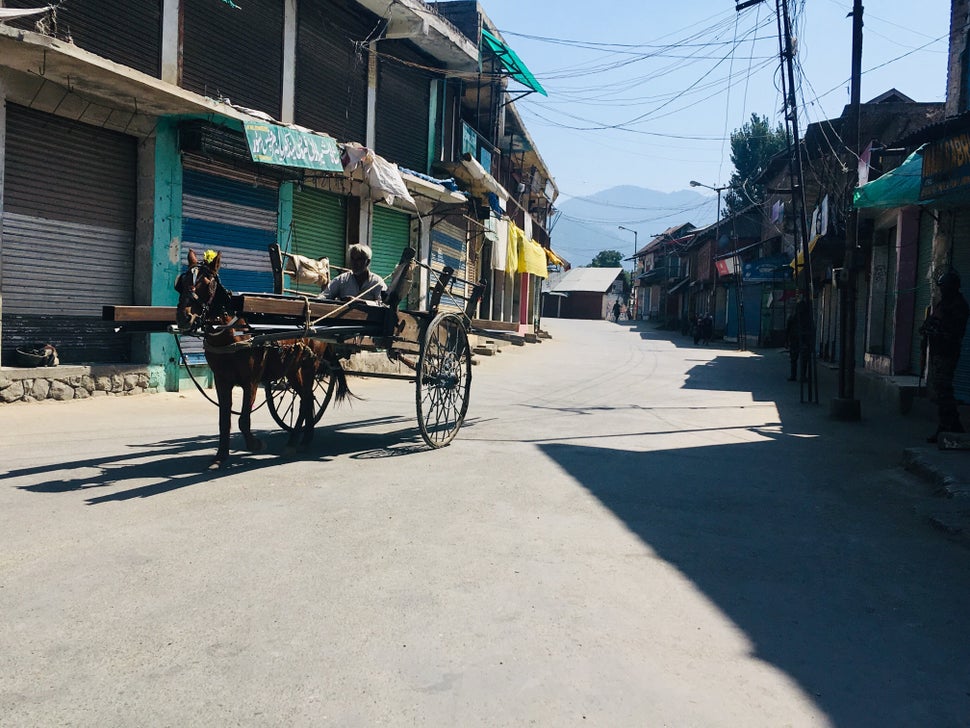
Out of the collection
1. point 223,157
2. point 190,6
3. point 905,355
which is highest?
point 190,6

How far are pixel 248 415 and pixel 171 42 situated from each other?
24.9 ft

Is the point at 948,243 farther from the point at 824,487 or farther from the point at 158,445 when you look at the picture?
the point at 158,445

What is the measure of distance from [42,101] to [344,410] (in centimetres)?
556

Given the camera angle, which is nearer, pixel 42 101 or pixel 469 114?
pixel 42 101

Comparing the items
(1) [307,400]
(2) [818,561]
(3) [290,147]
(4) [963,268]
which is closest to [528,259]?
(3) [290,147]

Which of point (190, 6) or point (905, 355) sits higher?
point (190, 6)

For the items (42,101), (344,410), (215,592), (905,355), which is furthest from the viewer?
(905,355)

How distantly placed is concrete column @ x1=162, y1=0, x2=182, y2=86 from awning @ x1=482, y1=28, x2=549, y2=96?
40.8ft

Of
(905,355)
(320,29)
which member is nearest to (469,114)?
(320,29)

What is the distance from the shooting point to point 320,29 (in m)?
15.4

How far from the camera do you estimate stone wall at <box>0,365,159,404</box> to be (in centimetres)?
945

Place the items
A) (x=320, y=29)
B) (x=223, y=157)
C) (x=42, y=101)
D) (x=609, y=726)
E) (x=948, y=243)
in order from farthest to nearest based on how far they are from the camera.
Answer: (x=320, y=29)
(x=223, y=157)
(x=948, y=243)
(x=42, y=101)
(x=609, y=726)

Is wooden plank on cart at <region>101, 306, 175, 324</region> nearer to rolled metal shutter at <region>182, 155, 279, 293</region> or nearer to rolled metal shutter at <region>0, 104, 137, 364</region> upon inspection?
rolled metal shutter at <region>0, 104, 137, 364</region>

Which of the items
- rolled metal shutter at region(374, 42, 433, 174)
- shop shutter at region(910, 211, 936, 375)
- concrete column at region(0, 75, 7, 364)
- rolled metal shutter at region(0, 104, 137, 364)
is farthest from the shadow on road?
rolled metal shutter at region(374, 42, 433, 174)
